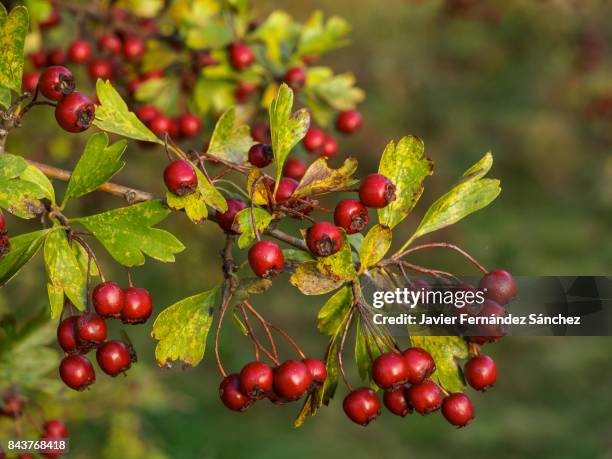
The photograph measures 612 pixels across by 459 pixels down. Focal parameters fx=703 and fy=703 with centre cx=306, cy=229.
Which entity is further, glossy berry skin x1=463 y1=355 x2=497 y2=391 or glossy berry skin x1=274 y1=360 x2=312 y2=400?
glossy berry skin x1=463 y1=355 x2=497 y2=391

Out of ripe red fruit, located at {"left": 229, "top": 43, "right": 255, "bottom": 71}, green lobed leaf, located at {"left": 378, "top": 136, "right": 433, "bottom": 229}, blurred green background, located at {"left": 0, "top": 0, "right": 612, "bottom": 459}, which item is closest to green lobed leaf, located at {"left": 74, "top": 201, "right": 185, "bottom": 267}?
green lobed leaf, located at {"left": 378, "top": 136, "right": 433, "bottom": 229}

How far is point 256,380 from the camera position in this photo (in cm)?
117

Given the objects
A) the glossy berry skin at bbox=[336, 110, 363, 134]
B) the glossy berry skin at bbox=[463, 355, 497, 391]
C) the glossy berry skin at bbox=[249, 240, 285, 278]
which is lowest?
the glossy berry skin at bbox=[336, 110, 363, 134]

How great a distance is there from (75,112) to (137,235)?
23cm

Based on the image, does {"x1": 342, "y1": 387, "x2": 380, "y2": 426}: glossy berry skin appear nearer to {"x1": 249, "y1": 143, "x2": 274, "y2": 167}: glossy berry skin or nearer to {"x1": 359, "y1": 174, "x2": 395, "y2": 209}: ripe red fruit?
{"x1": 359, "y1": 174, "x2": 395, "y2": 209}: ripe red fruit

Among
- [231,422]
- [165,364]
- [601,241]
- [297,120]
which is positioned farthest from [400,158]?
[601,241]

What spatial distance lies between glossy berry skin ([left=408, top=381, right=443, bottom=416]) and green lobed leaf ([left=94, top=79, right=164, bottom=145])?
620 millimetres

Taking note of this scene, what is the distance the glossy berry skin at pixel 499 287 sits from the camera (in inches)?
47.6

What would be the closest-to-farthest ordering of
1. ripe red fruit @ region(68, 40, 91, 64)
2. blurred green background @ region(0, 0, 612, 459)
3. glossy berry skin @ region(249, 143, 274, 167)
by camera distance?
glossy berry skin @ region(249, 143, 274, 167) → ripe red fruit @ region(68, 40, 91, 64) → blurred green background @ region(0, 0, 612, 459)

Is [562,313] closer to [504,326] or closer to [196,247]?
[504,326]

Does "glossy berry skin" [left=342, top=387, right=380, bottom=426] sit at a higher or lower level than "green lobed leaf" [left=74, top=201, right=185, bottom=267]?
lower

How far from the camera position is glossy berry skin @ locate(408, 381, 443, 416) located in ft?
3.89

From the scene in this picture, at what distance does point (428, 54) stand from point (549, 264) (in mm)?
3529

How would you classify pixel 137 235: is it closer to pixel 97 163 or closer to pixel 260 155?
pixel 97 163
